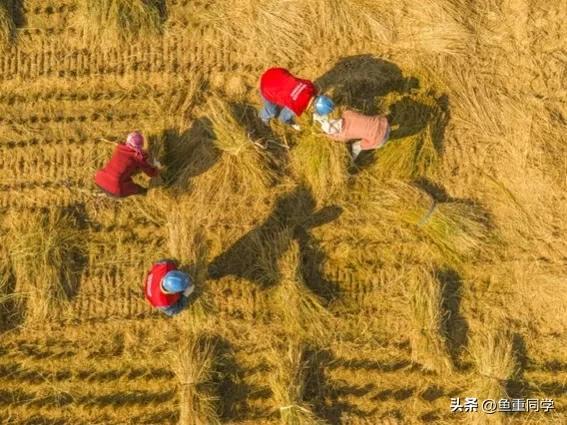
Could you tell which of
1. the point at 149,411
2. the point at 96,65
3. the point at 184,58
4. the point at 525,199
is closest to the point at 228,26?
the point at 184,58

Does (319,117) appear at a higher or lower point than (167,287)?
higher

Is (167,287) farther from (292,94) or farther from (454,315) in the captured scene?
(454,315)

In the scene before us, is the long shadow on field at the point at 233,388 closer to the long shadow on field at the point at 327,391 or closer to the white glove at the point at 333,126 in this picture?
the long shadow on field at the point at 327,391

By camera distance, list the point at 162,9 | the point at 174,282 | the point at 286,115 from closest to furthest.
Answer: the point at 174,282 → the point at 286,115 → the point at 162,9

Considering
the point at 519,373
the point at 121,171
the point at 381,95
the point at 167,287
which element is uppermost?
the point at 381,95

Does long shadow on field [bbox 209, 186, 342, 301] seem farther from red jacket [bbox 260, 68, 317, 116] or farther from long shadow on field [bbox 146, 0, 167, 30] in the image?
long shadow on field [bbox 146, 0, 167, 30]

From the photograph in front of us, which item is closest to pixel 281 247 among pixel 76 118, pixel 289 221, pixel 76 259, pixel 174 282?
pixel 289 221

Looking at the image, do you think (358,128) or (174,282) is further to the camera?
(358,128)

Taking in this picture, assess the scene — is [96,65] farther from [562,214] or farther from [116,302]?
[562,214]
